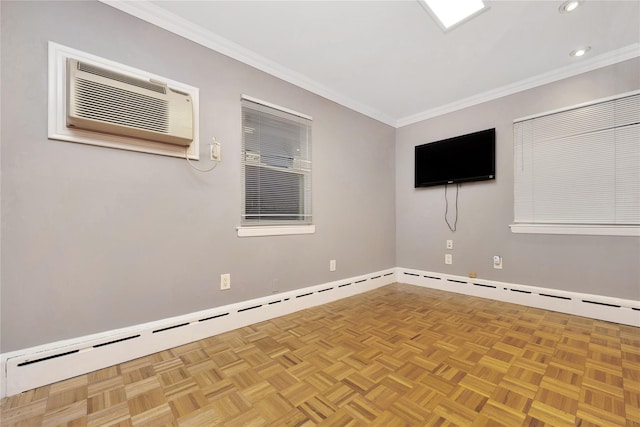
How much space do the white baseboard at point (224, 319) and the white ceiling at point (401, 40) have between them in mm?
2209

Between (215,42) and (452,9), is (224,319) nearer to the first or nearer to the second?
(215,42)

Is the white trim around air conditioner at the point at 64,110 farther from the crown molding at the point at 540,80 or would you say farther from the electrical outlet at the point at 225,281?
the crown molding at the point at 540,80

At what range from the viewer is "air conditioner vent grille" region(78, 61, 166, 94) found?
1.61m

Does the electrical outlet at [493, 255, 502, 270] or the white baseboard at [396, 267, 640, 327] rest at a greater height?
the electrical outlet at [493, 255, 502, 270]

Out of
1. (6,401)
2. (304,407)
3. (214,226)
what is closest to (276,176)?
(214,226)

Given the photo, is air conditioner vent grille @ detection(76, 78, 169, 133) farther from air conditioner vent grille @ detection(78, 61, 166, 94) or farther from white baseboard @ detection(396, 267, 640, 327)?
white baseboard @ detection(396, 267, 640, 327)

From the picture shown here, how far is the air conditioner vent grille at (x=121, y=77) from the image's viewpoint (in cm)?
161

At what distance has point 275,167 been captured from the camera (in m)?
2.66

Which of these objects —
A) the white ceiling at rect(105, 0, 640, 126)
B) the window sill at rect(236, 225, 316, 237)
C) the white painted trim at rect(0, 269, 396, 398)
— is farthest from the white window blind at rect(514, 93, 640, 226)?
the white painted trim at rect(0, 269, 396, 398)

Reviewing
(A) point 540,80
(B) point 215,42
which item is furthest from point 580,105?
(B) point 215,42

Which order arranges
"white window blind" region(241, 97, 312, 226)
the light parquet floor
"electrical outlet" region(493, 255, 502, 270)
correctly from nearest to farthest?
the light parquet floor → "white window blind" region(241, 97, 312, 226) → "electrical outlet" region(493, 255, 502, 270)

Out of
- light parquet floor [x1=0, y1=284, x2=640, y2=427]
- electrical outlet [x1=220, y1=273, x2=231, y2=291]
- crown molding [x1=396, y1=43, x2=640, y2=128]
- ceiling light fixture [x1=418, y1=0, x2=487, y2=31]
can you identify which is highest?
ceiling light fixture [x1=418, y1=0, x2=487, y2=31]

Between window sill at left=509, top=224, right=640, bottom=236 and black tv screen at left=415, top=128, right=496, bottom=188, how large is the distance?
667 millimetres

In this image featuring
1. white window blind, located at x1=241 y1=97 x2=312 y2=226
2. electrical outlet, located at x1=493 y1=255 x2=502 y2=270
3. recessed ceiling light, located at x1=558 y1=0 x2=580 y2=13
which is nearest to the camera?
recessed ceiling light, located at x1=558 y1=0 x2=580 y2=13
